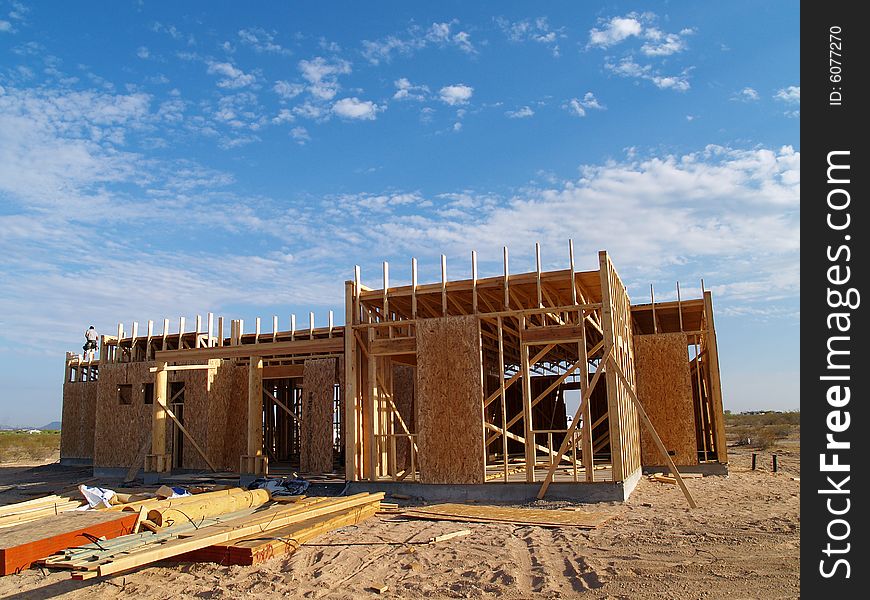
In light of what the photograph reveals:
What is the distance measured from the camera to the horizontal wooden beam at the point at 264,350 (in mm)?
17688

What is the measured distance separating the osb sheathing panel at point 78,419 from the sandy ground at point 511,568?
2045 cm

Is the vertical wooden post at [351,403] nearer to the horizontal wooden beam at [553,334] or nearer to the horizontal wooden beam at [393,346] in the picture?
the horizontal wooden beam at [393,346]

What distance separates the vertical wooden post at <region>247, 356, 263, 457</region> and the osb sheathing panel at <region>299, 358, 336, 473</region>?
1175 millimetres

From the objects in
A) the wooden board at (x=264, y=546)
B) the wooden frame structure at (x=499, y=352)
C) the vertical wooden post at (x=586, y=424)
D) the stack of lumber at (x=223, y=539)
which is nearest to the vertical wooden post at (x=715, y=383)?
the wooden frame structure at (x=499, y=352)

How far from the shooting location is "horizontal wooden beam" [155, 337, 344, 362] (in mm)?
17688

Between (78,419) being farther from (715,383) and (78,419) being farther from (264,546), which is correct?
(715,383)

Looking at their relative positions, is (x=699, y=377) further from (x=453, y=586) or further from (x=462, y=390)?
(x=453, y=586)

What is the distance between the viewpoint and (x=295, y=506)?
1087 centimetres

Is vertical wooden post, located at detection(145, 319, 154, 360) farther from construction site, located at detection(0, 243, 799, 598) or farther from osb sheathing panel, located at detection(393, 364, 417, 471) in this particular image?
osb sheathing panel, located at detection(393, 364, 417, 471)

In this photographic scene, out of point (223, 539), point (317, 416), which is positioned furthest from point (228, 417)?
point (223, 539)

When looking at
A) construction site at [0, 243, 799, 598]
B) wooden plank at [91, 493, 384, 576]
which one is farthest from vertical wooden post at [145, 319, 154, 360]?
wooden plank at [91, 493, 384, 576]

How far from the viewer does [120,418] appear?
71.2 ft

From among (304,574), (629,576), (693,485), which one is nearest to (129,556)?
(304,574)
